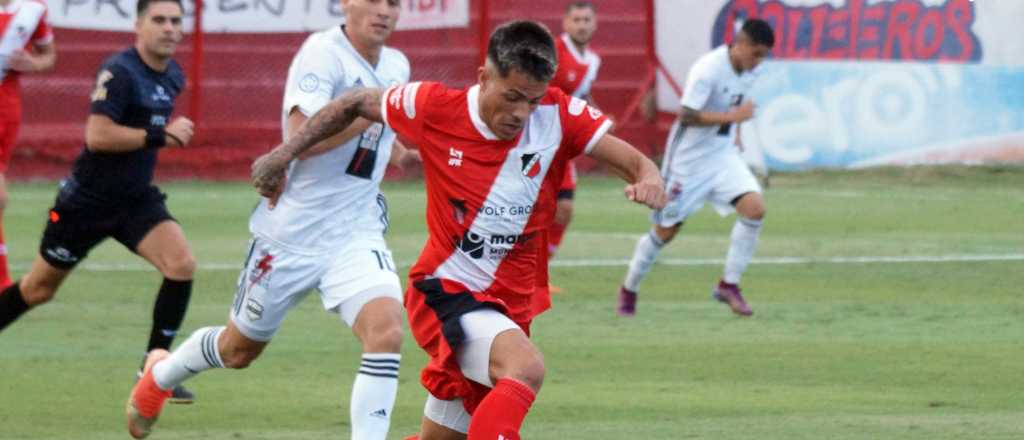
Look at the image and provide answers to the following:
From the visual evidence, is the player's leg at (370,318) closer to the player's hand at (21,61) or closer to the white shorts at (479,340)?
the white shorts at (479,340)

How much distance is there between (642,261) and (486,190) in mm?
6404

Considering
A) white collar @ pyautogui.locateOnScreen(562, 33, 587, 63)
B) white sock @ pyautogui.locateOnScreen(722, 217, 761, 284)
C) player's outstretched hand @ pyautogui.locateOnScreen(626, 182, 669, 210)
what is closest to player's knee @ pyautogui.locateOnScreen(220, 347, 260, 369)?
player's outstretched hand @ pyautogui.locateOnScreen(626, 182, 669, 210)

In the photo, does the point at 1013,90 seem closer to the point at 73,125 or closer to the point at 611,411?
the point at 73,125

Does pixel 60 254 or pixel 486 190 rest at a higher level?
pixel 486 190

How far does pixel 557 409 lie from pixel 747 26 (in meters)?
4.95

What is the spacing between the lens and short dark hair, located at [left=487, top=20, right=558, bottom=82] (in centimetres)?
638

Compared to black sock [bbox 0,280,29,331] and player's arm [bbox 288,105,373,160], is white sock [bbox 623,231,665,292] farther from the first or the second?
player's arm [bbox 288,105,373,160]

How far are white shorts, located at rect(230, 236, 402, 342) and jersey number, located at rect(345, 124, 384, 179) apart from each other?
0.29 metres

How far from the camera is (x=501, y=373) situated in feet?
21.5

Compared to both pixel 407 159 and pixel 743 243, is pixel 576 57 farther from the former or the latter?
pixel 407 159

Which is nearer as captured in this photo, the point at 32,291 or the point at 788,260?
the point at 32,291

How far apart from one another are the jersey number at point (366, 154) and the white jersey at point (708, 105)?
5628mm

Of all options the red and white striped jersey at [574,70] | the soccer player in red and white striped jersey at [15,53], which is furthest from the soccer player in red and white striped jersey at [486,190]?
the red and white striped jersey at [574,70]

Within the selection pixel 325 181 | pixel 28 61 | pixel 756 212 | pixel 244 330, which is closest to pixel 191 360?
pixel 244 330
